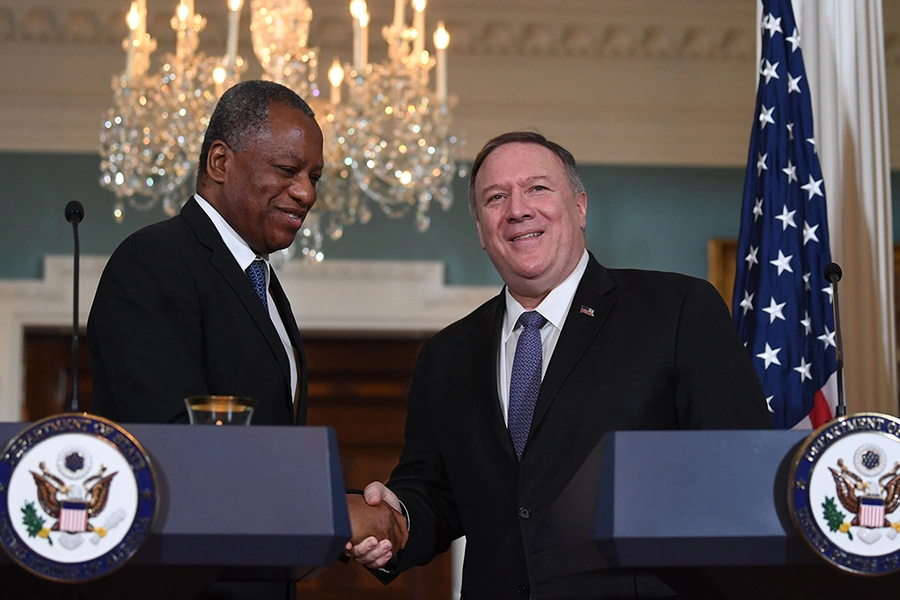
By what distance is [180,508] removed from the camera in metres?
1.34

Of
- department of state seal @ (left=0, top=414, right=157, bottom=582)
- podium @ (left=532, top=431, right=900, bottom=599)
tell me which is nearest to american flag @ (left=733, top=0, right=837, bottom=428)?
podium @ (left=532, top=431, right=900, bottom=599)

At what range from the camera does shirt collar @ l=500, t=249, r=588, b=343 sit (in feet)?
7.80

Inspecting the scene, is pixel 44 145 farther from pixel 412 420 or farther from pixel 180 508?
pixel 180 508

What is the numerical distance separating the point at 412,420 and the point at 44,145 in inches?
139

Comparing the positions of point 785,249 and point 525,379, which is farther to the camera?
point 785,249

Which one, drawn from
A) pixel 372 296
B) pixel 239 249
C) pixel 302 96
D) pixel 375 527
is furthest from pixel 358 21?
pixel 375 527

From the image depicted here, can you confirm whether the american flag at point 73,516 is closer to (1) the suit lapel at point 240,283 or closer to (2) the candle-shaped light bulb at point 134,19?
(1) the suit lapel at point 240,283

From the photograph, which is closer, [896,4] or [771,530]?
[771,530]

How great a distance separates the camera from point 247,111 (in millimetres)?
2172

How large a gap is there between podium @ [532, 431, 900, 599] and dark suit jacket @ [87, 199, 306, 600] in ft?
2.19

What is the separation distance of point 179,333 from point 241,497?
2.03 ft

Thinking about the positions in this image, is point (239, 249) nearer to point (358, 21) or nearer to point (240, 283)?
point (240, 283)

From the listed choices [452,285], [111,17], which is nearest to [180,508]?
[452,285]

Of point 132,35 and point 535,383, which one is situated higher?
point 132,35
